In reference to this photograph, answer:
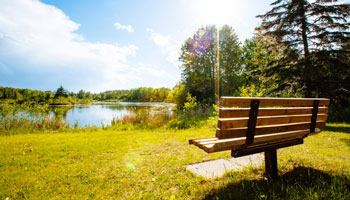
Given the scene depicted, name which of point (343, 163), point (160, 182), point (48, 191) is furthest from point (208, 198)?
point (343, 163)

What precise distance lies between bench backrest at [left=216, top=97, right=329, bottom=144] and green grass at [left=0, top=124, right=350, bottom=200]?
0.69 meters

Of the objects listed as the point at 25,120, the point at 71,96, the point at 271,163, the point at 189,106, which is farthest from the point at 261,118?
the point at 71,96

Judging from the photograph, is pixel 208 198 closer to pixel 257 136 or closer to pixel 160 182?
pixel 160 182

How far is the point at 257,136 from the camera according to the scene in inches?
74.0

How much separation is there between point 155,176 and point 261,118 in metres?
1.94

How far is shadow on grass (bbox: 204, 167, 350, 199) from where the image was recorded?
1761 mm

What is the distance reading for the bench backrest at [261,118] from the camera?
1558 mm

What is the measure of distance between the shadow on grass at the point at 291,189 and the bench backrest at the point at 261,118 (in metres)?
0.65

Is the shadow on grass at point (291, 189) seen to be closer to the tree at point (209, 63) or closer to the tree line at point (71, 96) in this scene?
the tree at point (209, 63)

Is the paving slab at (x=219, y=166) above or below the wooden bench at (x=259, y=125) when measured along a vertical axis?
below

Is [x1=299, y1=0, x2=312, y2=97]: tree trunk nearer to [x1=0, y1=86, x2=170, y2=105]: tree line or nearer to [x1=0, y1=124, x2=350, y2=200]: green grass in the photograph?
[x1=0, y1=124, x2=350, y2=200]: green grass

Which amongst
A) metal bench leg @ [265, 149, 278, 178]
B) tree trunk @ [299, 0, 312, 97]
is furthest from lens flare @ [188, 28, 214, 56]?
metal bench leg @ [265, 149, 278, 178]

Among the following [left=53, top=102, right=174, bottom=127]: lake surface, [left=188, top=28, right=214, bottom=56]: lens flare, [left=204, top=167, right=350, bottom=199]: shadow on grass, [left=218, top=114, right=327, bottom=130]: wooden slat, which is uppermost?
[left=188, top=28, right=214, bottom=56]: lens flare

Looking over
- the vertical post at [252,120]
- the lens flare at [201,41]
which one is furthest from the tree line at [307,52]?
the lens flare at [201,41]
